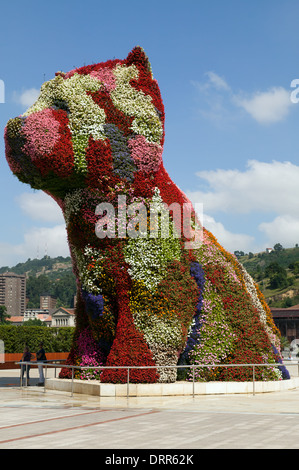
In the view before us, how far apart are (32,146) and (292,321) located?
8958cm

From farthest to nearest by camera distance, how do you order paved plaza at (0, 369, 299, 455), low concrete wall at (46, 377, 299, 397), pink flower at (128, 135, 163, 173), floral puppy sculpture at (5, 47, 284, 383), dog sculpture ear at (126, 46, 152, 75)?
dog sculpture ear at (126, 46, 152, 75)
pink flower at (128, 135, 163, 173)
floral puppy sculpture at (5, 47, 284, 383)
low concrete wall at (46, 377, 299, 397)
paved plaza at (0, 369, 299, 455)

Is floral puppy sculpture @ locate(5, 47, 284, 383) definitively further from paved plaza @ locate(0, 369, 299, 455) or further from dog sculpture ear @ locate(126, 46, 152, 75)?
paved plaza @ locate(0, 369, 299, 455)

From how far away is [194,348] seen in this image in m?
15.8

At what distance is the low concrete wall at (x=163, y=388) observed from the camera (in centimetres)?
1431

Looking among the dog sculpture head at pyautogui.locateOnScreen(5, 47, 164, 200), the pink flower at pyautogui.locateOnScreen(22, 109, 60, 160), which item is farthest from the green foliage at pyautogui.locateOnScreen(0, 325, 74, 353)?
the pink flower at pyautogui.locateOnScreen(22, 109, 60, 160)

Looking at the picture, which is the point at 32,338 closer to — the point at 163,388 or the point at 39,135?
the point at 163,388

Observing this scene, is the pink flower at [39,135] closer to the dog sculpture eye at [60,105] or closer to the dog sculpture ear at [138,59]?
the dog sculpture eye at [60,105]

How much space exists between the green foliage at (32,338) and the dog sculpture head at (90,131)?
74.1 feet

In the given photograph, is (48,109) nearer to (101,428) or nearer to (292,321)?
(101,428)

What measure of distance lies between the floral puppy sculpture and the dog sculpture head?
29 mm

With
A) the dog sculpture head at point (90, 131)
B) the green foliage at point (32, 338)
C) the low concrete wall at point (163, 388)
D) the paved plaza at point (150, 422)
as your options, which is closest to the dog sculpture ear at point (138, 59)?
the dog sculpture head at point (90, 131)

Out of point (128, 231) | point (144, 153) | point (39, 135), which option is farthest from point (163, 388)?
point (39, 135)

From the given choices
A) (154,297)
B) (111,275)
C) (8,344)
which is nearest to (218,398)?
(154,297)

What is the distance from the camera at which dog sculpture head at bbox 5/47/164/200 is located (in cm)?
1506
